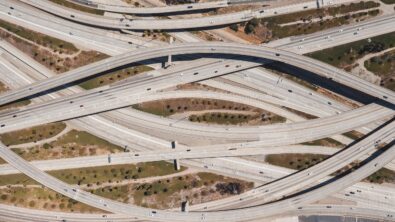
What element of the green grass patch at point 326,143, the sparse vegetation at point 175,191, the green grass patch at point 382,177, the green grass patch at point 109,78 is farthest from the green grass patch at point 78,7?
the green grass patch at point 382,177

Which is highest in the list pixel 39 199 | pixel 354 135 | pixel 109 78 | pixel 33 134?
pixel 109 78

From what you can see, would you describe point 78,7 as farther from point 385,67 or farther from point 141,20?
point 385,67

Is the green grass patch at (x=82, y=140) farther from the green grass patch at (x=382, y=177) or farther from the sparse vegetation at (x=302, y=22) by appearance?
the green grass patch at (x=382, y=177)

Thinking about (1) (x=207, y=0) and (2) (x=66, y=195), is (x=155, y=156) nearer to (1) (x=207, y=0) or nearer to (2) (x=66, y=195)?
(2) (x=66, y=195)

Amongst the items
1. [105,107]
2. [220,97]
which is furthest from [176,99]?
[105,107]

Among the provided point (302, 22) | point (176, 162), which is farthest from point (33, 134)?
point (302, 22)
